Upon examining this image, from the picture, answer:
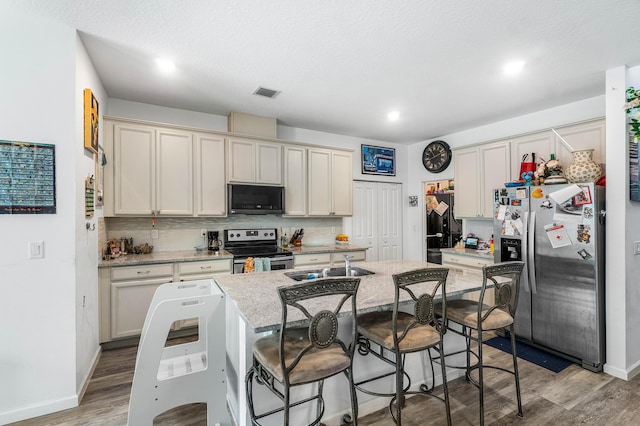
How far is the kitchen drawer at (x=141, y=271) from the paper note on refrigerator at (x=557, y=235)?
3.84 m

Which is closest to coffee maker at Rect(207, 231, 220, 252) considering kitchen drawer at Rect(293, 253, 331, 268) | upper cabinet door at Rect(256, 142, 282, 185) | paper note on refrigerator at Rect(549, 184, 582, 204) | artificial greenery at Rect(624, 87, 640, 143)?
upper cabinet door at Rect(256, 142, 282, 185)

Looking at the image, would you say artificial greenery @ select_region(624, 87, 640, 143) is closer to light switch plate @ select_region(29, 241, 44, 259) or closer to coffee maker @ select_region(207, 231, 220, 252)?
coffee maker @ select_region(207, 231, 220, 252)

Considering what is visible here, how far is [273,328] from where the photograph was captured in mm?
1374

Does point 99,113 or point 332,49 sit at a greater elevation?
point 332,49

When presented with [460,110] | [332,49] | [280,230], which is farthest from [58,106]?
[460,110]

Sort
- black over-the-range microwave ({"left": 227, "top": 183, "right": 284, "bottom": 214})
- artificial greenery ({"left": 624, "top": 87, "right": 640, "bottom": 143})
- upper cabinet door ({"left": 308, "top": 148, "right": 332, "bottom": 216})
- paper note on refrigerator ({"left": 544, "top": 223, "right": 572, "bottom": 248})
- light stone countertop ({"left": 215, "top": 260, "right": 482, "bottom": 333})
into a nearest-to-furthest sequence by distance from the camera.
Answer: light stone countertop ({"left": 215, "top": 260, "right": 482, "bottom": 333})
artificial greenery ({"left": 624, "top": 87, "right": 640, "bottom": 143})
paper note on refrigerator ({"left": 544, "top": 223, "right": 572, "bottom": 248})
black over-the-range microwave ({"left": 227, "top": 183, "right": 284, "bottom": 214})
upper cabinet door ({"left": 308, "top": 148, "right": 332, "bottom": 216})

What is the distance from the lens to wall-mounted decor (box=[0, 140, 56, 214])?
6.50 ft

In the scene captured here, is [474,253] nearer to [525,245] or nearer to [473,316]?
[525,245]

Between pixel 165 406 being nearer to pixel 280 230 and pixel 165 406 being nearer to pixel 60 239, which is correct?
pixel 60 239

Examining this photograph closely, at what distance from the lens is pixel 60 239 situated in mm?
2127

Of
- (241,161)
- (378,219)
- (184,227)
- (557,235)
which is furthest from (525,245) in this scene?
(184,227)

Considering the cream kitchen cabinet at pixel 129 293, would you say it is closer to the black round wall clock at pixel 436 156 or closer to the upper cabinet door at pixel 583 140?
the black round wall clock at pixel 436 156

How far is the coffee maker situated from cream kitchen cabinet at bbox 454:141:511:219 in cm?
342

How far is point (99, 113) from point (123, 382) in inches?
97.0
